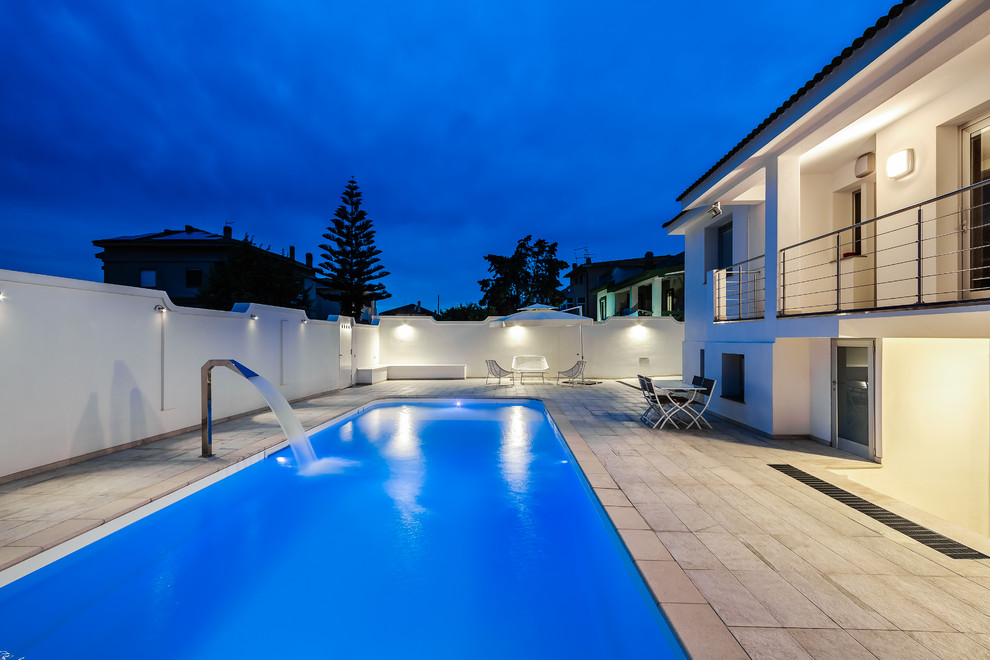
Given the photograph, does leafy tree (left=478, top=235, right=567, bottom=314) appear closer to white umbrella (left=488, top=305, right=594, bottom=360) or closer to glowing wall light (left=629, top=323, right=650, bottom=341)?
glowing wall light (left=629, top=323, right=650, bottom=341)

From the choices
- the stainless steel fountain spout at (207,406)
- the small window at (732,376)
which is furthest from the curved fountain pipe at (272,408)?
the small window at (732,376)

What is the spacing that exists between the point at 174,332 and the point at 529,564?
6.31 metres

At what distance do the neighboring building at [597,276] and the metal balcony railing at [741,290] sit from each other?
1969cm

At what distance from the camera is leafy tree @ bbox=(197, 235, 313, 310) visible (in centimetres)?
2273

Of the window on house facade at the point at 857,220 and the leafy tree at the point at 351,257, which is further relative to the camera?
the leafy tree at the point at 351,257

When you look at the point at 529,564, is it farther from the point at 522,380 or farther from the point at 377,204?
the point at 377,204

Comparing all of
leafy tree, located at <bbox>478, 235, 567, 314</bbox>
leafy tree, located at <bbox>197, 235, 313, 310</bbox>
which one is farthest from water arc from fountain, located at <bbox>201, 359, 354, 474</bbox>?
leafy tree, located at <bbox>478, 235, 567, 314</bbox>

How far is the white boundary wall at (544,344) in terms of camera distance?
50.6 ft

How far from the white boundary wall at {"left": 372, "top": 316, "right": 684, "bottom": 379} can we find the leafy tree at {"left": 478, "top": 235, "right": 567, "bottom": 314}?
15838mm

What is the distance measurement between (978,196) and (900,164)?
89cm

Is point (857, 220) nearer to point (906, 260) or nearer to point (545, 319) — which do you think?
point (906, 260)

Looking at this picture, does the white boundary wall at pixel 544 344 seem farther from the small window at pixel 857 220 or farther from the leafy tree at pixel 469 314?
the leafy tree at pixel 469 314

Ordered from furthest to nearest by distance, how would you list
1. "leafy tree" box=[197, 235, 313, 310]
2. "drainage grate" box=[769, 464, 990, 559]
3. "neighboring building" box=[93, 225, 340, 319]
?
"neighboring building" box=[93, 225, 340, 319], "leafy tree" box=[197, 235, 313, 310], "drainage grate" box=[769, 464, 990, 559]

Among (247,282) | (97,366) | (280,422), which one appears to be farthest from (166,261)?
(280,422)
